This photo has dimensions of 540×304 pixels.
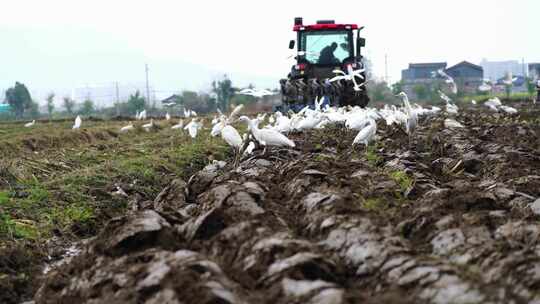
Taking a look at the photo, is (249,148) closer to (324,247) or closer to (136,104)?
(324,247)

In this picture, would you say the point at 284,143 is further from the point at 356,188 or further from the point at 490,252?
the point at 490,252

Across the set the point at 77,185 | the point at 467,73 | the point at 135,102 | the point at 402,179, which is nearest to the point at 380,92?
the point at 135,102

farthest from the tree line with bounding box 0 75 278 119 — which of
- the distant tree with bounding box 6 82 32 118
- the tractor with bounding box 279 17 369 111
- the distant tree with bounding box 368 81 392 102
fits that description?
the tractor with bounding box 279 17 369 111

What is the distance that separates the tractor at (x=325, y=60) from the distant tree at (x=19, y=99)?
1269 inches

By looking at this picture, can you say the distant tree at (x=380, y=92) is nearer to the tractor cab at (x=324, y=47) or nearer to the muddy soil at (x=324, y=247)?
the tractor cab at (x=324, y=47)

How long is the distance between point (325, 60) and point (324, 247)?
57.6ft

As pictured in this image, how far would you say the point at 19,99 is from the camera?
49438 millimetres

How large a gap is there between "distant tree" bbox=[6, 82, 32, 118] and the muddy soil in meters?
45.0

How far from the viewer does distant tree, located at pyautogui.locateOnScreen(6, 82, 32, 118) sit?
162 ft

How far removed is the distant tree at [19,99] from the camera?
49250 mm

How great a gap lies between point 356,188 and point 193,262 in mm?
2670

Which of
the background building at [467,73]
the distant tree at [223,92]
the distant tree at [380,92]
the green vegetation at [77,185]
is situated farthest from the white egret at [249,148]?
the background building at [467,73]

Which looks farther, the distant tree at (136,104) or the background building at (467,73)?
the background building at (467,73)

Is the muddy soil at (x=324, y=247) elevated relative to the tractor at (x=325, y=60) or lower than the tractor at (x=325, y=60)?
lower
